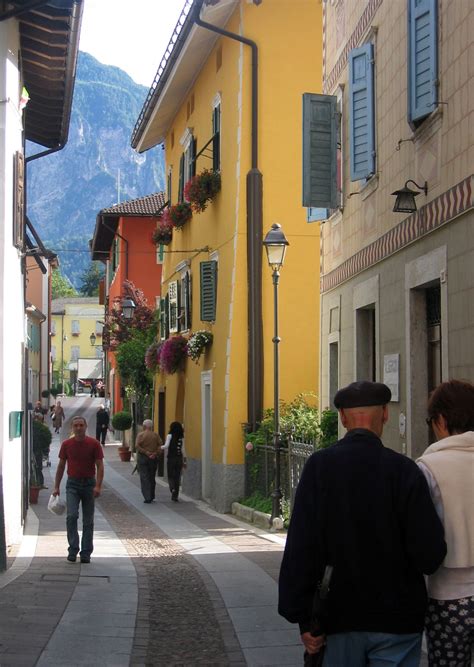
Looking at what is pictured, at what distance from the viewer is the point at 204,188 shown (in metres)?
23.1

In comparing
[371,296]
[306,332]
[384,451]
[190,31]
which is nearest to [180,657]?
[384,451]

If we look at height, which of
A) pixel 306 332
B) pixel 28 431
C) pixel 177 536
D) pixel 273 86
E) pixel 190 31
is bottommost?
pixel 177 536

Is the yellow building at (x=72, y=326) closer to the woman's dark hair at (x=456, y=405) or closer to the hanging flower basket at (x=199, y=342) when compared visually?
the hanging flower basket at (x=199, y=342)

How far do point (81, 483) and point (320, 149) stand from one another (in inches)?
210

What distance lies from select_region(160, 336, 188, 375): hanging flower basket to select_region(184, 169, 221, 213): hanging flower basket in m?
4.14

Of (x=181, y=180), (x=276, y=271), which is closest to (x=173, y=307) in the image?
(x=181, y=180)

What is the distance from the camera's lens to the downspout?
21031mm

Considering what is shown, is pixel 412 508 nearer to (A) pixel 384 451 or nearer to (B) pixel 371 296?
(A) pixel 384 451

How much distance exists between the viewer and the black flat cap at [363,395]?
4.16 metres

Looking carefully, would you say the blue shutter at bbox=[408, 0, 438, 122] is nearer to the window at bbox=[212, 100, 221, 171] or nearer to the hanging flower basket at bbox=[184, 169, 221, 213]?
the hanging flower basket at bbox=[184, 169, 221, 213]

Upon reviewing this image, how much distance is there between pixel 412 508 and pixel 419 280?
22.7ft

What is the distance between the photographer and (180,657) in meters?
7.72

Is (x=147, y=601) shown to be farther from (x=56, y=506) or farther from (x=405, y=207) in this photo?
(x=405, y=207)

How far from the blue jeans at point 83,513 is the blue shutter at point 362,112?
15.2 ft
